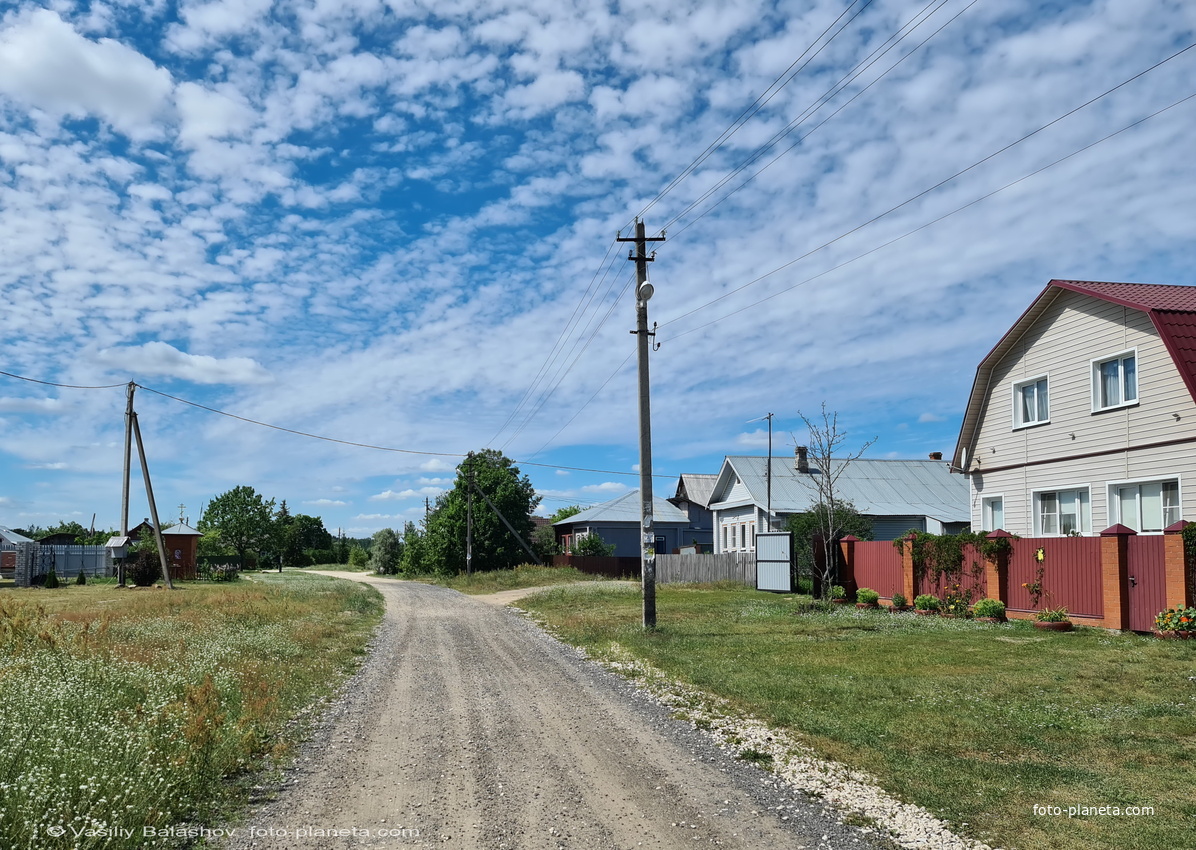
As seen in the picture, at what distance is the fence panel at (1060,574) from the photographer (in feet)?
56.9

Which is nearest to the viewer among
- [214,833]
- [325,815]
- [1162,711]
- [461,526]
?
[214,833]

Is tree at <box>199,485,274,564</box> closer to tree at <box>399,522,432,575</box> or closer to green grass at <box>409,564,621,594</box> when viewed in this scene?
tree at <box>399,522,432,575</box>

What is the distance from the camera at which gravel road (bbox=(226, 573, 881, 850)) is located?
578cm

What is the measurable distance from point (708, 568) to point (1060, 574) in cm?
2257

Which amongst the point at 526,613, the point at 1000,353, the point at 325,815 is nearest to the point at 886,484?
the point at 1000,353

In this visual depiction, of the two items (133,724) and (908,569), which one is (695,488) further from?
(133,724)

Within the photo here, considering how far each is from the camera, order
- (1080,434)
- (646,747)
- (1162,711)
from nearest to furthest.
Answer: (646,747) → (1162,711) → (1080,434)

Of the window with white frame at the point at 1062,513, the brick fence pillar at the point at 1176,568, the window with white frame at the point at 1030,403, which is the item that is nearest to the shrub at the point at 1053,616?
the brick fence pillar at the point at 1176,568

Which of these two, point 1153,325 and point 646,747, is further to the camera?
point 1153,325

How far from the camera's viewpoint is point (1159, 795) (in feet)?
21.2

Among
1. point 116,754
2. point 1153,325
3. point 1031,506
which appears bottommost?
point 116,754

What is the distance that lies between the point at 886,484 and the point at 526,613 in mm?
25857

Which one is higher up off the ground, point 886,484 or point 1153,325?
point 1153,325

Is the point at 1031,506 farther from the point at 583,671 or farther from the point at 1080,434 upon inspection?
the point at 583,671
